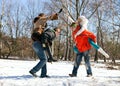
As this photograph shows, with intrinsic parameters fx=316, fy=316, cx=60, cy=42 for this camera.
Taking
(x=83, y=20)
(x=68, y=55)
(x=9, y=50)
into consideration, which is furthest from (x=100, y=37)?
(x=83, y=20)

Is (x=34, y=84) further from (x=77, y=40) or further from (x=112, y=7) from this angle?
(x=112, y=7)

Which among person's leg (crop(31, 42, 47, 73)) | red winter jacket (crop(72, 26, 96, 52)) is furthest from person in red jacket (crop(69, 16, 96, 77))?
person's leg (crop(31, 42, 47, 73))

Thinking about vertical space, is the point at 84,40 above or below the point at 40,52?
above

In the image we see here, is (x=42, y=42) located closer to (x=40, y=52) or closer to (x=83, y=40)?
(x=40, y=52)

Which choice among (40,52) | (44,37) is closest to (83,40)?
(44,37)

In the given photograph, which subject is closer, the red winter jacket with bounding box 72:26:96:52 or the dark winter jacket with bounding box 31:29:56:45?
the dark winter jacket with bounding box 31:29:56:45

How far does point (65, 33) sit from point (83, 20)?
31091 millimetres

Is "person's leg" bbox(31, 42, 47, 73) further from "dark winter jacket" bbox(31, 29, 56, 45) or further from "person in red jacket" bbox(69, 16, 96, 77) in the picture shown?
"person in red jacket" bbox(69, 16, 96, 77)

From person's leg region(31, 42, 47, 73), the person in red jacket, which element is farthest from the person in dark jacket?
the person in red jacket

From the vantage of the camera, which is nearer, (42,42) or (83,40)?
(42,42)

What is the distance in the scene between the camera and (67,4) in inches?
1404

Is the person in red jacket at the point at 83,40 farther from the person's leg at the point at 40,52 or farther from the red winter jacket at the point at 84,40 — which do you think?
the person's leg at the point at 40,52

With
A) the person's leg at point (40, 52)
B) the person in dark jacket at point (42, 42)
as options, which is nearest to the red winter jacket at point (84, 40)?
the person in dark jacket at point (42, 42)

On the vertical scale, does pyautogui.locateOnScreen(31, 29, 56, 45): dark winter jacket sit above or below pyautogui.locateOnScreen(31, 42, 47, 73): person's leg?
above
